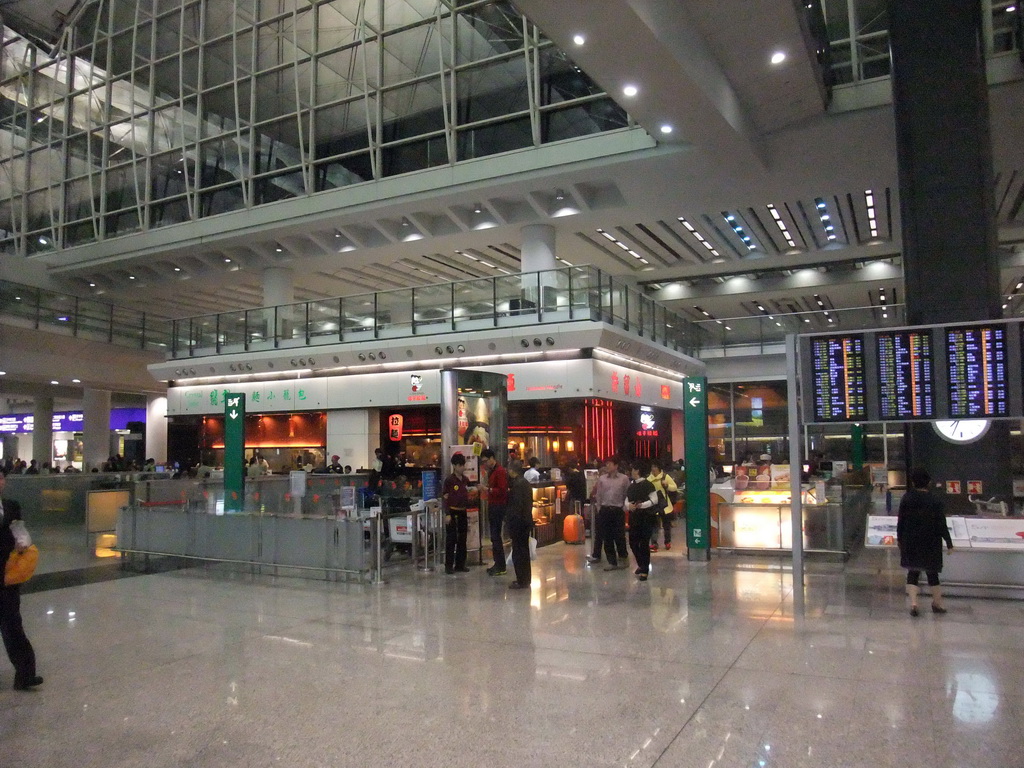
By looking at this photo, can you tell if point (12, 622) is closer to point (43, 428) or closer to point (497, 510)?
point (497, 510)

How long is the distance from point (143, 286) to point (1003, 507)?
2830 centimetres

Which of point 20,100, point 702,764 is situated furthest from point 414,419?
point 20,100

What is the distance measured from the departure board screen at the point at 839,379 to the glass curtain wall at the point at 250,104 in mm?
10843

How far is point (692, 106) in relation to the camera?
13469mm

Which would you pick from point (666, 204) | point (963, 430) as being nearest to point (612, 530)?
point (963, 430)

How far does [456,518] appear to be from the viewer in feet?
37.0

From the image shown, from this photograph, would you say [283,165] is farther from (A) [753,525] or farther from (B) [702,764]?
(B) [702,764]

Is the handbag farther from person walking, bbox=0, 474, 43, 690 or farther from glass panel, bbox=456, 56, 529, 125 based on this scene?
glass panel, bbox=456, 56, 529, 125

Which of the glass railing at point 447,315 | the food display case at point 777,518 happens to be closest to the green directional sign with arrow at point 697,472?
the food display case at point 777,518

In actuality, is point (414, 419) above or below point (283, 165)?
below

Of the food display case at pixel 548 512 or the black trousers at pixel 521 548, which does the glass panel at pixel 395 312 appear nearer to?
the food display case at pixel 548 512

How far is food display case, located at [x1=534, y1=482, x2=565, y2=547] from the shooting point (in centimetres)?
1451

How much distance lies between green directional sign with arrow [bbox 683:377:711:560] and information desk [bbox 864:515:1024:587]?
371cm

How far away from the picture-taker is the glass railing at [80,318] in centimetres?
2366
